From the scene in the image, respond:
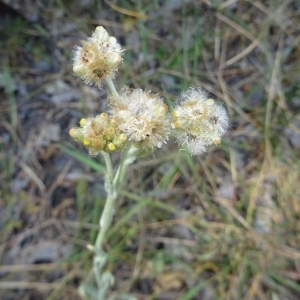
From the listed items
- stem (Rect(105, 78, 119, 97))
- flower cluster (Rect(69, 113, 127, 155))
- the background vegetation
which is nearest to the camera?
flower cluster (Rect(69, 113, 127, 155))

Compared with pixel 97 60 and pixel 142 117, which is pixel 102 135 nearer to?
pixel 142 117

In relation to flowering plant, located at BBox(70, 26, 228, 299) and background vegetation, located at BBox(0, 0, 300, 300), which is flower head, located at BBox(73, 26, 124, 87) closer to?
flowering plant, located at BBox(70, 26, 228, 299)

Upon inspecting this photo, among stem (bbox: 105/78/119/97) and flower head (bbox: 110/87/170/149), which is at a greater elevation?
stem (bbox: 105/78/119/97)

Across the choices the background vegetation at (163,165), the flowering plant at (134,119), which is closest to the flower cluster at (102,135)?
the flowering plant at (134,119)

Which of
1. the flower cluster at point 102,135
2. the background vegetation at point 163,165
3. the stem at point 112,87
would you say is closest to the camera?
the flower cluster at point 102,135

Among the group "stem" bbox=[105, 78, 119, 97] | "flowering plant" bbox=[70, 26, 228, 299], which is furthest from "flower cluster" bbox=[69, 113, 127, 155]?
"stem" bbox=[105, 78, 119, 97]

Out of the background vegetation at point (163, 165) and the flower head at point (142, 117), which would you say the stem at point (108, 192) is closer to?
the flower head at point (142, 117)

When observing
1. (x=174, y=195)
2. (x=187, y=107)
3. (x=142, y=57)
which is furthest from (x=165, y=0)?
(x=187, y=107)
